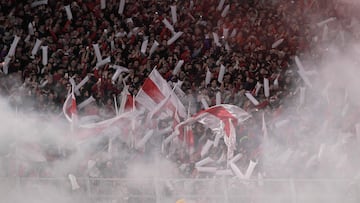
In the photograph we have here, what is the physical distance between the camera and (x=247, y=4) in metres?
12.1

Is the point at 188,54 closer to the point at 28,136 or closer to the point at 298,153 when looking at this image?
the point at 298,153

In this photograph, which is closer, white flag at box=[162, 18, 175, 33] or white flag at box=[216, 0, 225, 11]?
white flag at box=[162, 18, 175, 33]

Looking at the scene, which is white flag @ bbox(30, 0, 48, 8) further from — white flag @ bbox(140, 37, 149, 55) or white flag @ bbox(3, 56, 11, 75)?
white flag @ bbox(140, 37, 149, 55)

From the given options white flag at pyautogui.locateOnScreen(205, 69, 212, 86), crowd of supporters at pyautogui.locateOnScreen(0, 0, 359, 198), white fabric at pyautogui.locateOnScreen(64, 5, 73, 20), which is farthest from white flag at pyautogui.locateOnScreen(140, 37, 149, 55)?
white fabric at pyautogui.locateOnScreen(64, 5, 73, 20)

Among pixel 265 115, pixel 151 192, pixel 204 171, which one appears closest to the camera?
pixel 151 192

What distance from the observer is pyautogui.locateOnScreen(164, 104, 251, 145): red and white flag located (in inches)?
390

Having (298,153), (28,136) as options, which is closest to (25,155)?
(28,136)

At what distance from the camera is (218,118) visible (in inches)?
392

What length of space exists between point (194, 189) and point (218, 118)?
1.17 meters

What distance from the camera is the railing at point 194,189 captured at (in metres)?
9.07

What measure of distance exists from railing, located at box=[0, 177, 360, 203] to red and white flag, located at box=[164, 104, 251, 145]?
853 mm

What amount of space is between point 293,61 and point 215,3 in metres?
1.60

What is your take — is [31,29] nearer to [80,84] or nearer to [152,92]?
[80,84]

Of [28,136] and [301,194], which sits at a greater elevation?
[28,136]
